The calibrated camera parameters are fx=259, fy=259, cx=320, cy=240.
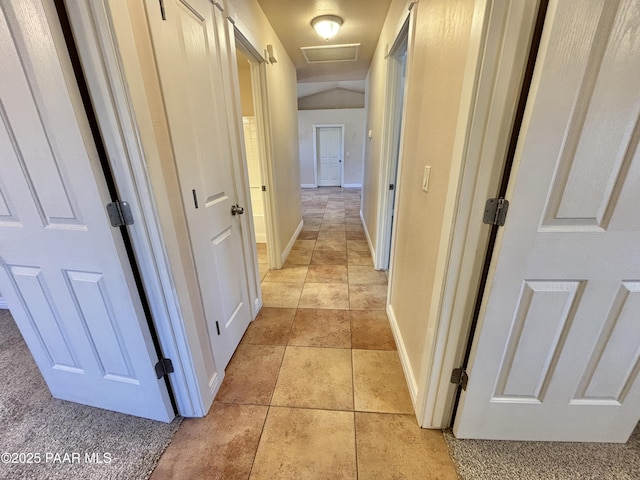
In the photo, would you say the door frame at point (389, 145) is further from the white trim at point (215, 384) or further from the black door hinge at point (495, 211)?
the white trim at point (215, 384)

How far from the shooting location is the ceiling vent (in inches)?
120

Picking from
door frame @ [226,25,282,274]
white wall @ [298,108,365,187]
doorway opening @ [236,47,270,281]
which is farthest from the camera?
white wall @ [298,108,365,187]

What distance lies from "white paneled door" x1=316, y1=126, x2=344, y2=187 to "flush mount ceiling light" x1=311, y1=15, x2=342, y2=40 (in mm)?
6003

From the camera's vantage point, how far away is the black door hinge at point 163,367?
3.94ft

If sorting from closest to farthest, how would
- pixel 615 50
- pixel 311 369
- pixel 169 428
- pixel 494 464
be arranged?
pixel 615 50, pixel 494 464, pixel 169 428, pixel 311 369

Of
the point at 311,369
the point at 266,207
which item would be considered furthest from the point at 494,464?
the point at 266,207

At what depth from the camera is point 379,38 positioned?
2.79 metres

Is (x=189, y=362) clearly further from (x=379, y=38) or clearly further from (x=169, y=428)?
(x=379, y=38)

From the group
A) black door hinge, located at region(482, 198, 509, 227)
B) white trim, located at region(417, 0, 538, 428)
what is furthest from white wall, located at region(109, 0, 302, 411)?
black door hinge, located at region(482, 198, 509, 227)

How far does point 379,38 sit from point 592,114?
2.74 meters

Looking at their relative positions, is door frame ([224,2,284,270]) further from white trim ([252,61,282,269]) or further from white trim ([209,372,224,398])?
white trim ([209,372,224,398])

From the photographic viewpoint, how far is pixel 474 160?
85 cm

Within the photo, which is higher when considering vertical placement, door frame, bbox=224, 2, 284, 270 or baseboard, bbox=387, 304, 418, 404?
door frame, bbox=224, 2, 284, 270

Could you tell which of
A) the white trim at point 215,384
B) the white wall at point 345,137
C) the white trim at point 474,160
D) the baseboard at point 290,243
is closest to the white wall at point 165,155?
the white trim at point 215,384
